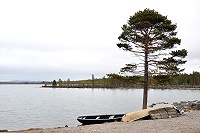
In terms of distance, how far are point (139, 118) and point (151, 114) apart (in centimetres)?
110

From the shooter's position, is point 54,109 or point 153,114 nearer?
point 153,114

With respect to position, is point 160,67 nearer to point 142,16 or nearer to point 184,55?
point 184,55

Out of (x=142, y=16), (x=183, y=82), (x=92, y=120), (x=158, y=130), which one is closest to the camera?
(x=158, y=130)

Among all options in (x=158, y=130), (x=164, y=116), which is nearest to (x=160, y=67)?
(x=164, y=116)

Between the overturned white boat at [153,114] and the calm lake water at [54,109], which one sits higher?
the overturned white boat at [153,114]

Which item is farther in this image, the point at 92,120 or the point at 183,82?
the point at 183,82

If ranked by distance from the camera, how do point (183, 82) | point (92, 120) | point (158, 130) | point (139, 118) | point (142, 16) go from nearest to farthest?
point (158, 130), point (139, 118), point (92, 120), point (142, 16), point (183, 82)

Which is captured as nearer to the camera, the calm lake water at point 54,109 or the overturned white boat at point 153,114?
the overturned white boat at point 153,114

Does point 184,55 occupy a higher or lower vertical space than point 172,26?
lower

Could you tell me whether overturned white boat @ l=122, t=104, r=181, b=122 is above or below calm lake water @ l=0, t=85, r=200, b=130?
above

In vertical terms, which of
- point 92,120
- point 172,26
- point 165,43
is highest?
point 172,26

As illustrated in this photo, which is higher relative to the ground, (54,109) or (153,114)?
(153,114)

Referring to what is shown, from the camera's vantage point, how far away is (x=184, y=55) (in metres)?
26.1

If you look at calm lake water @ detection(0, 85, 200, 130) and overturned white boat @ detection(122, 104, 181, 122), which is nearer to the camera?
overturned white boat @ detection(122, 104, 181, 122)
